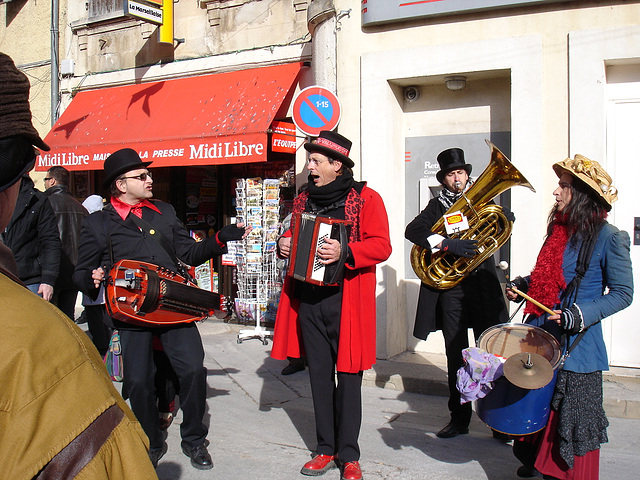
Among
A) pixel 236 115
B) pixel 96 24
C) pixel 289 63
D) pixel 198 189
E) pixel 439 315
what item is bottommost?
pixel 439 315

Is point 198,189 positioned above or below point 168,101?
below

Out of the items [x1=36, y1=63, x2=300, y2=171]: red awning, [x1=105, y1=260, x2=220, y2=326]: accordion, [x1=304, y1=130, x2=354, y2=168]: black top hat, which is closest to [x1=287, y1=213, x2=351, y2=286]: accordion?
[x1=304, y1=130, x2=354, y2=168]: black top hat

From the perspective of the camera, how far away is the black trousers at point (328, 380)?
404 cm

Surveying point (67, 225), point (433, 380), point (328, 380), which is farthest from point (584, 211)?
point (67, 225)

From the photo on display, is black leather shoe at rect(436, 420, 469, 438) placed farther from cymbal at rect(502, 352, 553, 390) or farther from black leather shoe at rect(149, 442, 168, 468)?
black leather shoe at rect(149, 442, 168, 468)

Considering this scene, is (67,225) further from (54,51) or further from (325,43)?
(54,51)

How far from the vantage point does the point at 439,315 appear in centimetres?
502

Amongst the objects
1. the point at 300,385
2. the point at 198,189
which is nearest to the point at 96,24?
the point at 198,189

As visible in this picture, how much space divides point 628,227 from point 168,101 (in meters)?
6.43

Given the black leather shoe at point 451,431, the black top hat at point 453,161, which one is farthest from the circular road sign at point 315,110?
the black leather shoe at point 451,431

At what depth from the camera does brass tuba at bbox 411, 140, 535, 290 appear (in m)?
4.55

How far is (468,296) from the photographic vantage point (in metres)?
4.82

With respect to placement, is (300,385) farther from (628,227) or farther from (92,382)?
(92,382)

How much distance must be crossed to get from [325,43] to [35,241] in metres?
3.70
